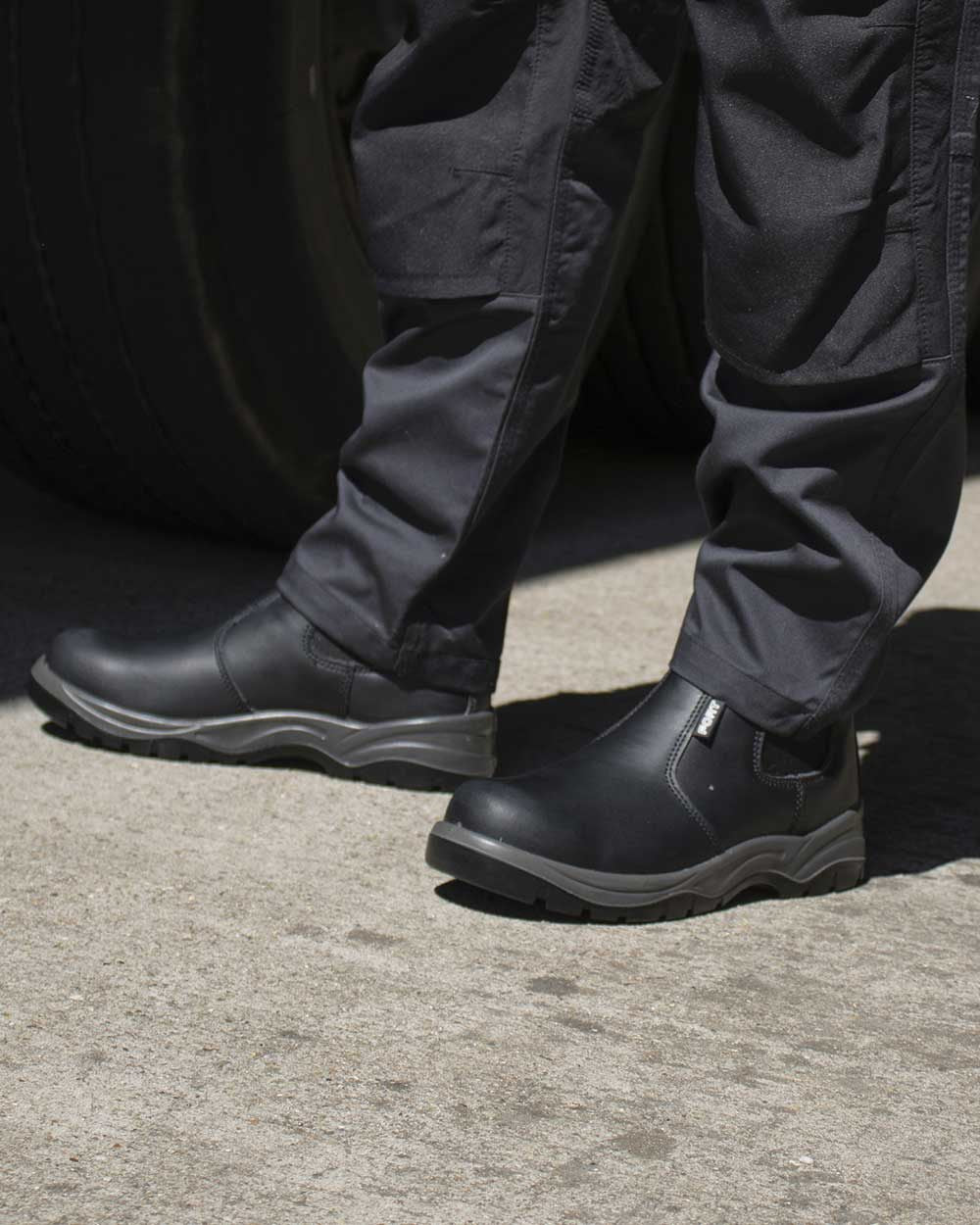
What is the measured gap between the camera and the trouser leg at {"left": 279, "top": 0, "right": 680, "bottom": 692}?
142 centimetres

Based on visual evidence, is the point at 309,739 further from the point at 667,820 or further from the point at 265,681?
the point at 667,820

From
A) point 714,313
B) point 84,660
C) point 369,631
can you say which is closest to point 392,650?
point 369,631

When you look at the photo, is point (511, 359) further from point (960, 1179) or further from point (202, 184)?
point (960, 1179)

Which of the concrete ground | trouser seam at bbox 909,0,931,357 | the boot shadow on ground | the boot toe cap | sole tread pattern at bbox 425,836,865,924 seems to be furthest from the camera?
the boot toe cap

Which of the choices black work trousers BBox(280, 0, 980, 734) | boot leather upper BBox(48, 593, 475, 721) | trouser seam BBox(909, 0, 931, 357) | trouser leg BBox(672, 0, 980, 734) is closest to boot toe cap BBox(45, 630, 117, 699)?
boot leather upper BBox(48, 593, 475, 721)

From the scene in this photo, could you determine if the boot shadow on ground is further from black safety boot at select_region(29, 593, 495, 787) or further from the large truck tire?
the large truck tire

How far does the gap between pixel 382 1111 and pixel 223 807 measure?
50 cm

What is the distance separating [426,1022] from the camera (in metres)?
1.16

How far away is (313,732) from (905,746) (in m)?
0.55

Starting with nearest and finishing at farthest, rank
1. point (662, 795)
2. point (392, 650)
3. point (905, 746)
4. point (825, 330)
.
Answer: point (825, 330) → point (662, 795) → point (392, 650) → point (905, 746)

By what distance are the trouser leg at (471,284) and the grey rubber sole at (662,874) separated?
27cm

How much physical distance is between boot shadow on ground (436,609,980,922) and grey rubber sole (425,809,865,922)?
0.03 meters

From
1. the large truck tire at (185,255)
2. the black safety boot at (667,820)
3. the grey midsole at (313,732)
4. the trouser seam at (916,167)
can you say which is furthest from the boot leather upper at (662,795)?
the large truck tire at (185,255)

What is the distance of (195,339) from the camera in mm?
1916
